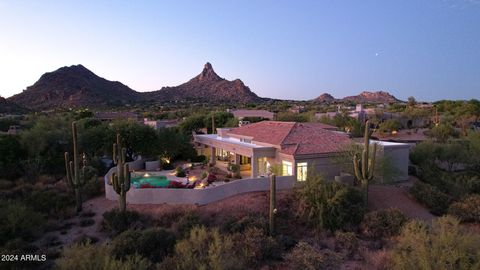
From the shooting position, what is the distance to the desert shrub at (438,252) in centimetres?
1170

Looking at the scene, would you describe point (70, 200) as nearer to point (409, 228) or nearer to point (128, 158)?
point (128, 158)

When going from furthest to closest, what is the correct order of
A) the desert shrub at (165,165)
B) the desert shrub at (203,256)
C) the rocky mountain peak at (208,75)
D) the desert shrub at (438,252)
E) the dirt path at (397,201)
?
the rocky mountain peak at (208,75) < the desert shrub at (165,165) < the dirt path at (397,201) < the desert shrub at (438,252) < the desert shrub at (203,256)

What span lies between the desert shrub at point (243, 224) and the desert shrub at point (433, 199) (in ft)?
34.4

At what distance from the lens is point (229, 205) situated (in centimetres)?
2003

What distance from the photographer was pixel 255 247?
48.2 ft

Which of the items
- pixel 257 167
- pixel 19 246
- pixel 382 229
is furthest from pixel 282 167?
pixel 19 246

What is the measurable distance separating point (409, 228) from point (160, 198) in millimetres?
13187

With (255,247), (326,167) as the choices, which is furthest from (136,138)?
(255,247)

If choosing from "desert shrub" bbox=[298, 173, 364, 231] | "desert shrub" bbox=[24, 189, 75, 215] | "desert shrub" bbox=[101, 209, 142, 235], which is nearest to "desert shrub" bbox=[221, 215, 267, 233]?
"desert shrub" bbox=[298, 173, 364, 231]

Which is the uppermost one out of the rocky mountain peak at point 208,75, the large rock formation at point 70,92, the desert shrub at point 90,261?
the rocky mountain peak at point 208,75

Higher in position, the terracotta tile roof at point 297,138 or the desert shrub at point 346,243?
the terracotta tile roof at point 297,138

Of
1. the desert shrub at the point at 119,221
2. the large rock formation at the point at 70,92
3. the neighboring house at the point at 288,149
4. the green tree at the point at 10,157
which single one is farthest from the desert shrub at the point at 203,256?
the large rock formation at the point at 70,92

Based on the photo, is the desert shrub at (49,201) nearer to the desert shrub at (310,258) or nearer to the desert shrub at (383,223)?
the desert shrub at (310,258)

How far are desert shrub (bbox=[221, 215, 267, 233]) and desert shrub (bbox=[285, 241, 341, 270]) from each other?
2222 millimetres
